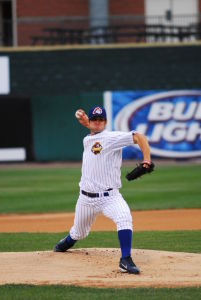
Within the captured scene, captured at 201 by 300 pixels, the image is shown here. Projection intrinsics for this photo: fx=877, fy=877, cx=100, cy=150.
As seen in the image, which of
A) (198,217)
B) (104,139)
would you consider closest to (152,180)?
(198,217)

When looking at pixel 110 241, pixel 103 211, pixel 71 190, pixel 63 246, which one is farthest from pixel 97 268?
pixel 71 190

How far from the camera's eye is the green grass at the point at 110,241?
35.6ft

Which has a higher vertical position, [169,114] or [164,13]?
[164,13]

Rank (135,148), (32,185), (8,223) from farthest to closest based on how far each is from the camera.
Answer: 1. (135,148)
2. (32,185)
3. (8,223)

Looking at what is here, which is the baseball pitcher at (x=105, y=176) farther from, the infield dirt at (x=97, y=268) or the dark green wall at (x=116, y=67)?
the dark green wall at (x=116, y=67)

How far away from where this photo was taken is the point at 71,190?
1931 cm

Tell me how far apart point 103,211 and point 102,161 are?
522mm

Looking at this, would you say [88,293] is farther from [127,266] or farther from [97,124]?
[97,124]

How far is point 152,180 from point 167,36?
7739mm

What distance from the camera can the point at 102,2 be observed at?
29906 mm

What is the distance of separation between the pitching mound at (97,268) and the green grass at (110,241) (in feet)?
3.29

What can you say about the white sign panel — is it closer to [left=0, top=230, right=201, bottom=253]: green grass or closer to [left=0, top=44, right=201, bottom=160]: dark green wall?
[left=0, top=44, right=201, bottom=160]: dark green wall

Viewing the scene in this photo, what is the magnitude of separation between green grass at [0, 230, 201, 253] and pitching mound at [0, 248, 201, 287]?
1.00 meters

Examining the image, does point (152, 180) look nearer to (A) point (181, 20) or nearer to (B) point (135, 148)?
(B) point (135, 148)
